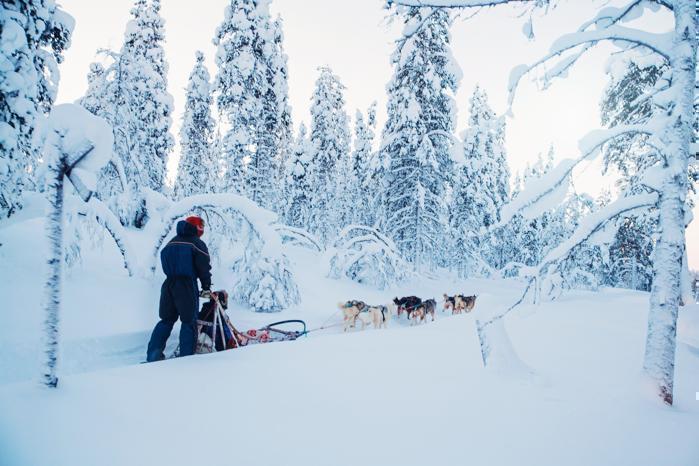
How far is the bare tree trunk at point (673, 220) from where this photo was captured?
341 cm

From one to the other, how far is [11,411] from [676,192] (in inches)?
222

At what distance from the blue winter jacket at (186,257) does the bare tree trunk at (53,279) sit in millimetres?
1945

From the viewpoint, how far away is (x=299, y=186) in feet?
80.9

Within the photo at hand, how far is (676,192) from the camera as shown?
3451 mm

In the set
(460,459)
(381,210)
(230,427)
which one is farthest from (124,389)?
(381,210)

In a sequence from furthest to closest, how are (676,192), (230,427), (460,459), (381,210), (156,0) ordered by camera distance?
1. (381,210)
2. (156,0)
3. (676,192)
4. (230,427)
5. (460,459)

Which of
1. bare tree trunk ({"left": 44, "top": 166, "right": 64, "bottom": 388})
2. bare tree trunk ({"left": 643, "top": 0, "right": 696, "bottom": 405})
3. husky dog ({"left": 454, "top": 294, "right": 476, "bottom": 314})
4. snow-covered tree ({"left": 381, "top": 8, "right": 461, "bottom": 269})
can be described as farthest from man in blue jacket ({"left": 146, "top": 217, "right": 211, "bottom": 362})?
snow-covered tree ({"left": 381, "top": 8, "right": 461, "bottom": 269})

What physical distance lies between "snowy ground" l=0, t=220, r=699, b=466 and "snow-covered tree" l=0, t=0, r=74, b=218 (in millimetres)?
2185

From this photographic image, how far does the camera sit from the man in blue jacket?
15.1ft

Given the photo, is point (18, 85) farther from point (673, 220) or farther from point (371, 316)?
point (673, 220)

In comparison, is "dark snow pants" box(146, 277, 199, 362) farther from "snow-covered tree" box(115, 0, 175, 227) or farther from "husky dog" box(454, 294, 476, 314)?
"husky dog" box(454, 294, 476, 314)

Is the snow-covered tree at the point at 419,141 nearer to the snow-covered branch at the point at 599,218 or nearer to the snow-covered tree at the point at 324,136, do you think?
the snow-covered tree at the point at 324,136

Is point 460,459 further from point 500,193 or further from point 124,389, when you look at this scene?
point 500,193

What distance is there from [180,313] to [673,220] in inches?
222
